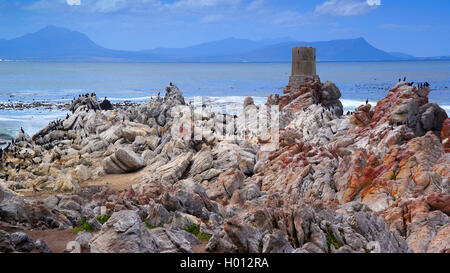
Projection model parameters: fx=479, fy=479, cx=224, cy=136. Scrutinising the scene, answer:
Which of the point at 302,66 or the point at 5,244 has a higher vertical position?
the point at 302,66

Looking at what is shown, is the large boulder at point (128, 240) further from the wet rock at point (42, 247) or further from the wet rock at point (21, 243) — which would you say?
the wet rock at point (21, 243)

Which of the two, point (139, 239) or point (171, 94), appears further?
point (171, 94)

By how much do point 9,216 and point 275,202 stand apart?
28.1ft

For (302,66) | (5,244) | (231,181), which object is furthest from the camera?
(302,66)

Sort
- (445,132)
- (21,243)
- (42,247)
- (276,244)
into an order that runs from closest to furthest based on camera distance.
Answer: (276,244) < (21,243) < (42,247) < (445,132)

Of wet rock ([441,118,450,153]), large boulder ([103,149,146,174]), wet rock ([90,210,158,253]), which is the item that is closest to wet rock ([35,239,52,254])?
wet rock ([90,210,158,253])

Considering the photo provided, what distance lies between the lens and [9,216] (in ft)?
48.9

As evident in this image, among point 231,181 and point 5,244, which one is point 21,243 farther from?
point 231,181

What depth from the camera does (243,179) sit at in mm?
27391

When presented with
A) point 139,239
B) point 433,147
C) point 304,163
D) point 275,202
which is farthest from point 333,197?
point 139,239

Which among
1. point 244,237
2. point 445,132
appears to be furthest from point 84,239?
point 445,132

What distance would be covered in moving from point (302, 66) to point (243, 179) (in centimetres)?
2423

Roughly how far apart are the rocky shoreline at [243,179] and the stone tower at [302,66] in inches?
48.6

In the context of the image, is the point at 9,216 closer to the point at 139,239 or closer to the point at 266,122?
the point at 139,239
